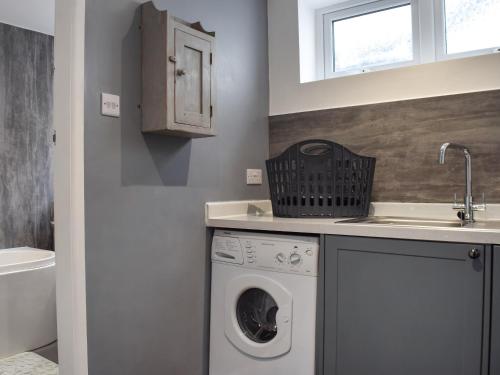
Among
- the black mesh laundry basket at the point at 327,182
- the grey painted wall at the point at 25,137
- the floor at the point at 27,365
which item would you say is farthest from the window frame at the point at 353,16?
the grey painted wall at the point at 25,137

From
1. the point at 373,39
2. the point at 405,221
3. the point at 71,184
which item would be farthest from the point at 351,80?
the point at 71,184

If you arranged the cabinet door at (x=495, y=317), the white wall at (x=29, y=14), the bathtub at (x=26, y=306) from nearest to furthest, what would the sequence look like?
the cabinet door at (x=495, y=317) < the bathtub at (x=26, y=306) < the white wall at (x=29, y=14)

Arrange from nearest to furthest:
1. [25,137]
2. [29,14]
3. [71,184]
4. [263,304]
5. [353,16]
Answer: [71,184], [263,304], [353,16], [29,14], [25,137]

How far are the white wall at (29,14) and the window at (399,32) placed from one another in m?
2.15

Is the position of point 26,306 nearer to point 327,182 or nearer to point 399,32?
point 327,182

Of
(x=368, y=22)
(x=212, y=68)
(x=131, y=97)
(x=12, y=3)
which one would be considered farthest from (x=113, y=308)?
(x=12, y=3)

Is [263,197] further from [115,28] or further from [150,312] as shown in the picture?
[115,28]

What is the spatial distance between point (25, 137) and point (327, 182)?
9.48 ft

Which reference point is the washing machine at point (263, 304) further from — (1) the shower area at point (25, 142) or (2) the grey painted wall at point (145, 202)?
(1) the shower area at point (25, 142)

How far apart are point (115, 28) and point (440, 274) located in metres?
1.51

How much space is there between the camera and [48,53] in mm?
3811

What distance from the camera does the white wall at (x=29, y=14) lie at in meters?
3.14

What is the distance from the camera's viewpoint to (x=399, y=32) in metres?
2.37

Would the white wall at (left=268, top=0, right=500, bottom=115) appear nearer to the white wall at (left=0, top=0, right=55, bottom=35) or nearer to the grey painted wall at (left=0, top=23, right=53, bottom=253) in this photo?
the white wall at (left=0, top=0, right=55, bottom=35)
